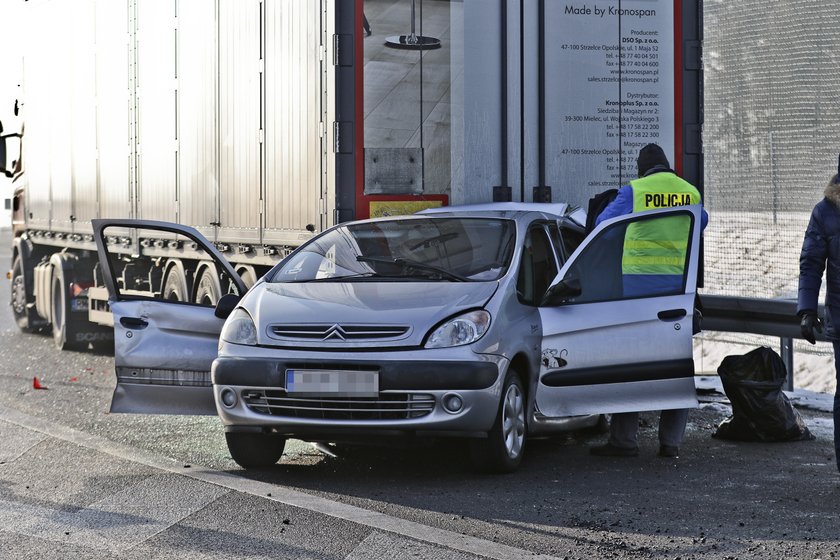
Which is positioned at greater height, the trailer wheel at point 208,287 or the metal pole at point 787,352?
the trailer wheel at point 208,287

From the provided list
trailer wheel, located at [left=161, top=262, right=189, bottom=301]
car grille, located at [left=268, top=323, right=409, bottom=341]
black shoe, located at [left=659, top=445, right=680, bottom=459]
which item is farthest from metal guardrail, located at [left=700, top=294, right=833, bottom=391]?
trailer wheel, located at [left=161, top=262, right=189, bottom=301]

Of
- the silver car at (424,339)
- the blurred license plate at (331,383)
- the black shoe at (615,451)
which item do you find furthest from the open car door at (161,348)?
the black shoe at (615,451)

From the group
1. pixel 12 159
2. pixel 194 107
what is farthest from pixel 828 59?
pixel 12 159

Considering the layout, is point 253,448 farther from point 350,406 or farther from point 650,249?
point 650,249

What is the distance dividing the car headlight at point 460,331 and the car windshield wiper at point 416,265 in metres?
0.48

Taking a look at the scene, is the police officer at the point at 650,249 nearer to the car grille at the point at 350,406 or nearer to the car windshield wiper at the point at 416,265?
the car windshield wiper at the point at 416,265

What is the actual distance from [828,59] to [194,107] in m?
7.87

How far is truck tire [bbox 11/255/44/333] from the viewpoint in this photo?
1905cm

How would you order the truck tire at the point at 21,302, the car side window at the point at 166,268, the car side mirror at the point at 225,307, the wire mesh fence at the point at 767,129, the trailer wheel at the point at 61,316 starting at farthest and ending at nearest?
1. the truck tire at the point at 21,302
2. the wire mesh fence at the point at 767,129
3. the trailer wheel at the point at 61,316
4. the car side window at the point at 166,268
5. the car side mirror at the point at 225,307

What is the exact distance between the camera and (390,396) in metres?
7.47

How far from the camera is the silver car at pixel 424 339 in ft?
24.6

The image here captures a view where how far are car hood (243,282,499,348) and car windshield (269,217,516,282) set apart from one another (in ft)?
0.64

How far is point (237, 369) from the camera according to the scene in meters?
7.71

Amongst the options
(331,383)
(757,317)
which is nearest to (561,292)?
(331,383)
